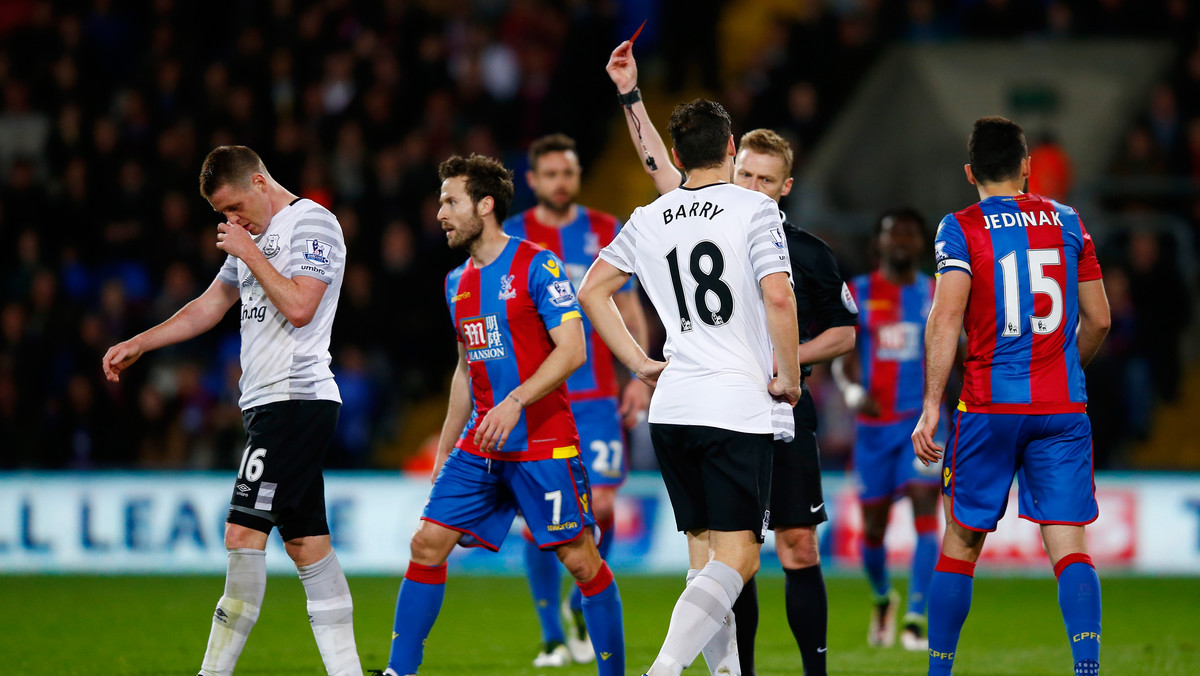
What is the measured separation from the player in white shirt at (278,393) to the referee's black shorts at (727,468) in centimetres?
165

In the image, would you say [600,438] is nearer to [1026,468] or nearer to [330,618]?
[330,618]

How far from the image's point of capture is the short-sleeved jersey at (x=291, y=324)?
6266 millimetres

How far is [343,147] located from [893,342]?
9.03 metres

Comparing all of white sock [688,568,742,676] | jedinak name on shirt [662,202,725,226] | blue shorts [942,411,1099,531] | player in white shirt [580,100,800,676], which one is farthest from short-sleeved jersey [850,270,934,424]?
jedinak name on shirt [662,202,725,226]

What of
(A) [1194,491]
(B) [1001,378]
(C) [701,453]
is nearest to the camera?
(C) [701,453]

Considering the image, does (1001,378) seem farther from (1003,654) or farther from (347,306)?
(347,306)

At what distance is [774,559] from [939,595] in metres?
7.55

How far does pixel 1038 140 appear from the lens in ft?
51.6

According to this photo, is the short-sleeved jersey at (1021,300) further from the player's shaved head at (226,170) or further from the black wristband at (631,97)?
the player's shaved head at (226,170)

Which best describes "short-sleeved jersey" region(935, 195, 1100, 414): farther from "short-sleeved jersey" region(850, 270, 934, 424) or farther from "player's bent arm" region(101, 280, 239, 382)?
"player's bent arm" region(101, 280, 239, 382)

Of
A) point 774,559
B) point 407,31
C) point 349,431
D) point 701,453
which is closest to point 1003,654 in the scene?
point 701,453

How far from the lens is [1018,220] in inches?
245

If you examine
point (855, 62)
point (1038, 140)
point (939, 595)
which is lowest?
point (939, 595)

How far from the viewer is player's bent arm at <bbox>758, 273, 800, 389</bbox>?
18.4 feet
